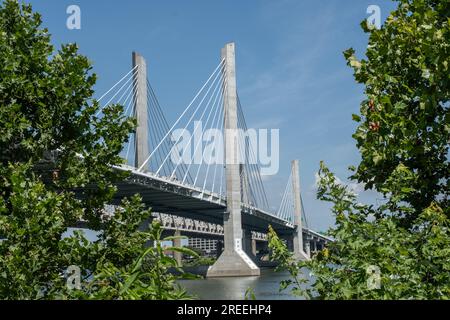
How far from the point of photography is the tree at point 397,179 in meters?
2.45

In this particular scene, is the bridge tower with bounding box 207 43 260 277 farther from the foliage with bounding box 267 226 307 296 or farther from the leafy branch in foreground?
the leafy branch in foreground

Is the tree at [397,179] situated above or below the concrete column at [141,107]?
below

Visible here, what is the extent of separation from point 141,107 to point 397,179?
57.7 m

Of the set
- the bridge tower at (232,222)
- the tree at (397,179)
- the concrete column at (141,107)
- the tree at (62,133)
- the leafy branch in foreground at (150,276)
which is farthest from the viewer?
the bridge tower at (232,222)

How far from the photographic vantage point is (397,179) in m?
3.25

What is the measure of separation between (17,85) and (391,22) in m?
5.48

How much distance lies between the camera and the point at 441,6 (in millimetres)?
5637

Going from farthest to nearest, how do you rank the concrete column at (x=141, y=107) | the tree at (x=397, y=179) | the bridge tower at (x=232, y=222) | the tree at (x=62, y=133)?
the bridge tower at (x=232, y=222)
the concrete column at (x=141, y=107)
the tree at (x=62, y=133)
the tree at (x=397, y=179)

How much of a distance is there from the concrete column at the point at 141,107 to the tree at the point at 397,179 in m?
48.9

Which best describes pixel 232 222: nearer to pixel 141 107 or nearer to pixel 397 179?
pixel 141 107

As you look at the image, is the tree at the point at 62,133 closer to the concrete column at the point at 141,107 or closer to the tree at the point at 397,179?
the tree at the point at 397,179

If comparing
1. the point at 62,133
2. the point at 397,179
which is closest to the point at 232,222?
the point at 62,133

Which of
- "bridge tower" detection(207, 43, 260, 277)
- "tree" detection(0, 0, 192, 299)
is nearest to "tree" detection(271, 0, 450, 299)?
"tree" detection(0, 0, 192, 299)

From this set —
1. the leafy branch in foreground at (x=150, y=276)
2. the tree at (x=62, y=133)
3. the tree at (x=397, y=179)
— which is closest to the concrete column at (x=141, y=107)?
the tree at (x=62, y=133)
